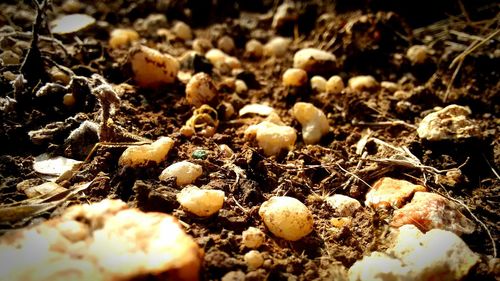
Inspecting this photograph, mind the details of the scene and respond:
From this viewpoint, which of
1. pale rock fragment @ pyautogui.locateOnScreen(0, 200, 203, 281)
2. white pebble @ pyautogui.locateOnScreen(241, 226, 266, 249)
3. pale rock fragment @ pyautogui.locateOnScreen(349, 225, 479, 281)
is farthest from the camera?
white pebble @ pyautogui.locateOnScreen(241, 226, 266, 249)

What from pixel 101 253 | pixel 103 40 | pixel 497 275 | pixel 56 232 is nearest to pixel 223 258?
pixel 101 253

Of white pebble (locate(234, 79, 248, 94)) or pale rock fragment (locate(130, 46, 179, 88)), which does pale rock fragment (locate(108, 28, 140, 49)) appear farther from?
white pebble (locate(234, 79, 248, 94))

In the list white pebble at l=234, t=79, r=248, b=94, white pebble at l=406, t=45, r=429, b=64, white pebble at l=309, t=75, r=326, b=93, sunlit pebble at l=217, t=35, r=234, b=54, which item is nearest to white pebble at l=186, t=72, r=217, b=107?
white pebble at l=234, t=79, r=248, b=94

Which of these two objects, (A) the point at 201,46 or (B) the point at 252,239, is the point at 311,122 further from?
(A) the point at 201,46

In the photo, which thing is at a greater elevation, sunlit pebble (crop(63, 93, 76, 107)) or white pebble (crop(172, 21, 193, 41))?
white pebble (crop(172, 21, 193, 41))

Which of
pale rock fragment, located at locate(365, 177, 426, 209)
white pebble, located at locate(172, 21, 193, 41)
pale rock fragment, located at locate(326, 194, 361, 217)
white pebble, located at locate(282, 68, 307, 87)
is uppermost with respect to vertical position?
white pebble, located at locate(172, 21, 193, 41)

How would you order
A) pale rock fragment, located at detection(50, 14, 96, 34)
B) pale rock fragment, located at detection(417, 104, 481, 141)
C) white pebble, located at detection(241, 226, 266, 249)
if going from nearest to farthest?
white pebble, located at detection(241, 226, 266, 249) → pale rock fragment, located at detection(417, 104, 481, 141) → pale rock fragment, located at detection(50, 14, 96, 34)
